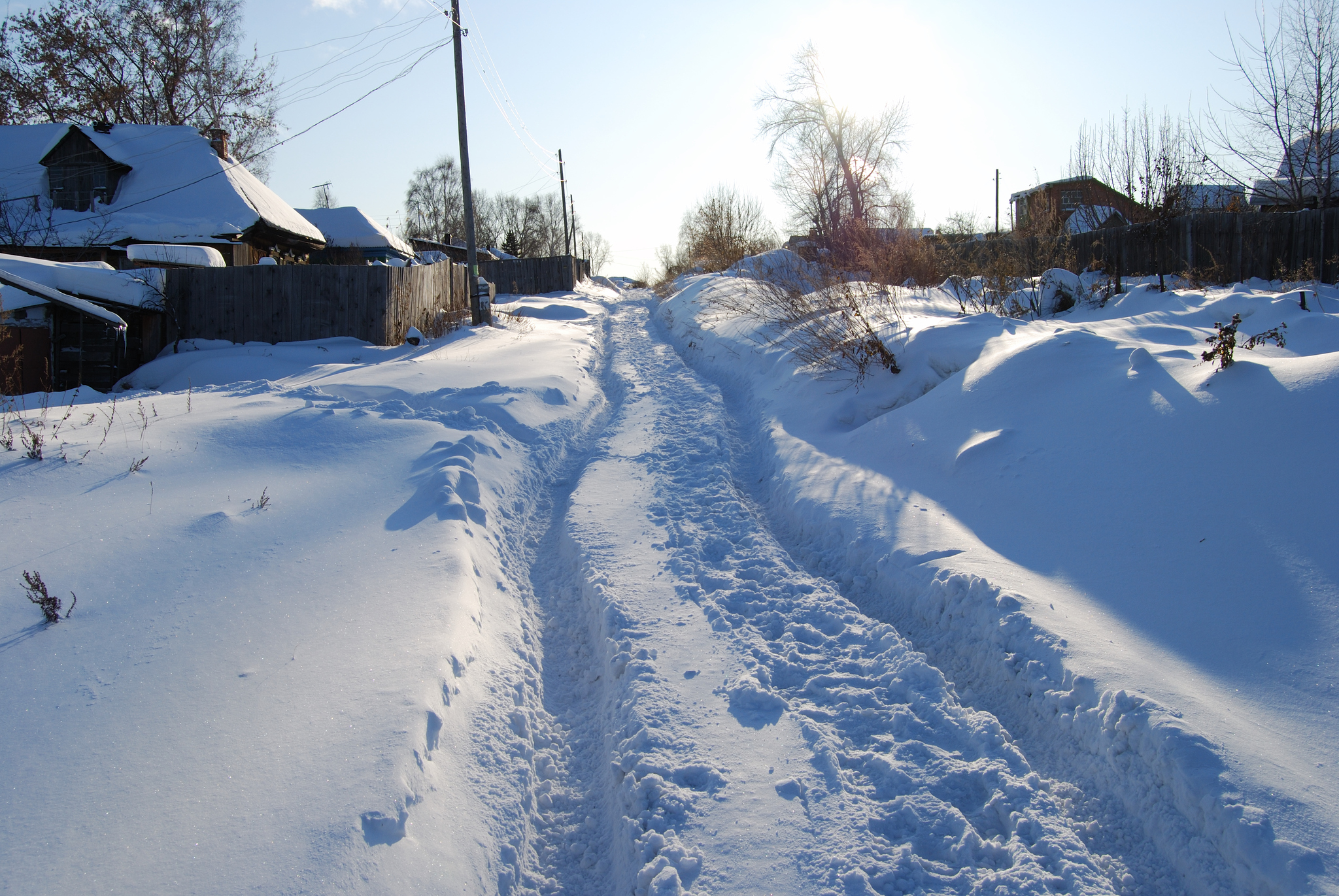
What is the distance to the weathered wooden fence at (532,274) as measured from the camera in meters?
31.3

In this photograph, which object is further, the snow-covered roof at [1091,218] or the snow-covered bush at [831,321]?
the snow-covered roof at [1091,218]

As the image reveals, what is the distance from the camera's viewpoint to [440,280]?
17156mm

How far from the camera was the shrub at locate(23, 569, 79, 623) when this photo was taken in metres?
2.93

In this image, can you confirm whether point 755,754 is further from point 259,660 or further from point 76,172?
point 76,172

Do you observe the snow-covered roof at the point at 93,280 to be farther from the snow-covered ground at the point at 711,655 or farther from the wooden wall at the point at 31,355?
the snow-covered ground at the point at 711,655

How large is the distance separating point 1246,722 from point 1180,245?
1706 cm

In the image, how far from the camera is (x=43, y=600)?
9.65 feet

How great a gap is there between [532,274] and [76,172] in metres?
16.8

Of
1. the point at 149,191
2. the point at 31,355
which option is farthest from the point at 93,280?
the point at 149,191

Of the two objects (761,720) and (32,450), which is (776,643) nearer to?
(761,720)

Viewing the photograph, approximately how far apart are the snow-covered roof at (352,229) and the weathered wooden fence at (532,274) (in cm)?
707

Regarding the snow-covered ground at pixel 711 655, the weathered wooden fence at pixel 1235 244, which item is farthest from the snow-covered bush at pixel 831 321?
the weathered wooden fence at pixel 1235 244

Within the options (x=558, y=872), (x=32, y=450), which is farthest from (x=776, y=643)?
(x=32, y=450)

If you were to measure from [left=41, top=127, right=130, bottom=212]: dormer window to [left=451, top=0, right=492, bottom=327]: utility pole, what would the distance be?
1618 cm
